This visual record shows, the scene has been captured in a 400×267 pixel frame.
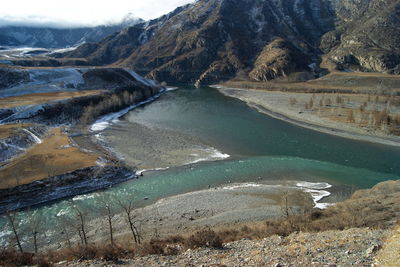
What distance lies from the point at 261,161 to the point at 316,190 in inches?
495

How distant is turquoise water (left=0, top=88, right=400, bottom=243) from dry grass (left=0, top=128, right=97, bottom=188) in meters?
6.83

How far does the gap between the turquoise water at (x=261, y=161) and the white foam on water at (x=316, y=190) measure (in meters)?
1.74

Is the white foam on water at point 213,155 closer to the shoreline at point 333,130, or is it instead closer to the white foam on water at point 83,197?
the white foam on water at point 83,197

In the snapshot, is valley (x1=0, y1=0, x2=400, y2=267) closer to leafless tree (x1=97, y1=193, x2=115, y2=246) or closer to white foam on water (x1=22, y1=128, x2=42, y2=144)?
leafless tree (x1=97, y1=193, x2=115, y2=246)

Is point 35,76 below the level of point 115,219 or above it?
above

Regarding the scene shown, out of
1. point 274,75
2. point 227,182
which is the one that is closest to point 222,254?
point 227,182

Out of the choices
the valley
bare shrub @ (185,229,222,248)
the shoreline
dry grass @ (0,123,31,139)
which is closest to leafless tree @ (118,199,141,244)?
the valley

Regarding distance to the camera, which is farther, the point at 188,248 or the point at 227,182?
the point at 227,182

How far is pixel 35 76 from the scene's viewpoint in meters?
108

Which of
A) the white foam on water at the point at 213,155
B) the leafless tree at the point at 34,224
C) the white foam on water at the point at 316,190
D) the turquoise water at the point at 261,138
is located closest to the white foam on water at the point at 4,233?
the leafless tree at the point at 34,224

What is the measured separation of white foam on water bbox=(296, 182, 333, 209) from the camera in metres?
35.2

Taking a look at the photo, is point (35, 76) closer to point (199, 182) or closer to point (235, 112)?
point (235, 112)

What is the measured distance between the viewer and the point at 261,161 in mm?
50156

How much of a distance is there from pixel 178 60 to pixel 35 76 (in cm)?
10457
